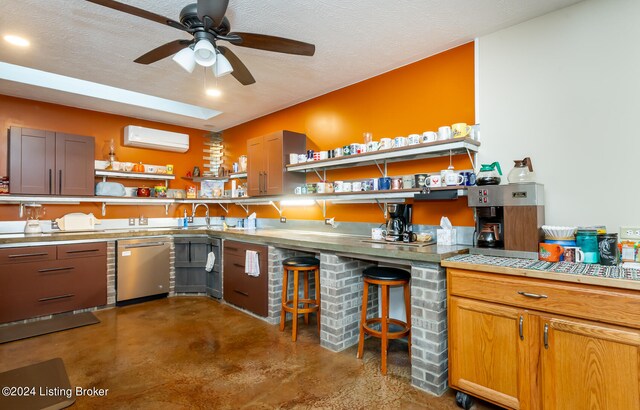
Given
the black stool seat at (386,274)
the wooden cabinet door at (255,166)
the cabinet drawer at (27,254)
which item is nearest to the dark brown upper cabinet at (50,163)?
the cabinet drawer at (27,254)

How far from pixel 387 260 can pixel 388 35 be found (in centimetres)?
188

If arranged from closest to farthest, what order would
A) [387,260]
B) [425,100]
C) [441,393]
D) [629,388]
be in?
[629,388] < [441,393] < [387,260] < [425,100]

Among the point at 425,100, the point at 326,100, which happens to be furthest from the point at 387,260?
the point at 326,100

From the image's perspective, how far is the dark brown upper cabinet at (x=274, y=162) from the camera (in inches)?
159

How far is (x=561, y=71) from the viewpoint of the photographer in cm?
236

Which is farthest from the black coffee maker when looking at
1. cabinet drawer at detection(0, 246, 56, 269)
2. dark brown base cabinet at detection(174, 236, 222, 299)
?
cabinet drawer at detection(0, 246, 56, 269)

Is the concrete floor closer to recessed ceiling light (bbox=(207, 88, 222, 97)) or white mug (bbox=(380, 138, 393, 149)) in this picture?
white mug (bbox=(380, 138, 393, 149))

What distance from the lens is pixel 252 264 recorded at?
3.64 metres

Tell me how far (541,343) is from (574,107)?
1664 millimetres

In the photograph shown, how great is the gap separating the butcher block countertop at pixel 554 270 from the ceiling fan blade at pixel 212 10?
205 centimetres

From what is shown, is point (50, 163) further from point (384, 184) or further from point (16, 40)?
point (384, 184)

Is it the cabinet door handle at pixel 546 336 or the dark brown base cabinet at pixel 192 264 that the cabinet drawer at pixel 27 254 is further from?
the cabinet door handle at pixel 546 336

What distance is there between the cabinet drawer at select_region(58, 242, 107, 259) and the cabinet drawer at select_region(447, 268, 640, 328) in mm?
4077

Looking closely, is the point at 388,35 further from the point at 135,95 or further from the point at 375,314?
the point at 135,95
